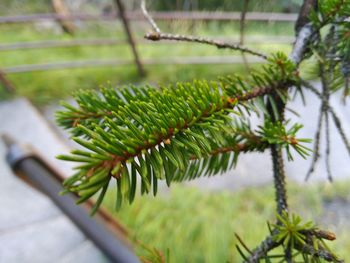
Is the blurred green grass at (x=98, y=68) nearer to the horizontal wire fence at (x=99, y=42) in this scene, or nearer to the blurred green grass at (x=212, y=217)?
the horizontal wire fence at (x=99, y=42)

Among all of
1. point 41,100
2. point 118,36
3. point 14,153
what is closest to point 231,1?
point 41,100

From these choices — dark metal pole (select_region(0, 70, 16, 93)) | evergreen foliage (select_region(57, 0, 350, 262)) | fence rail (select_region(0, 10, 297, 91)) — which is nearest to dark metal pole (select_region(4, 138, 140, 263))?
evergreen foliage (select_region(57, 0, 350, 262))

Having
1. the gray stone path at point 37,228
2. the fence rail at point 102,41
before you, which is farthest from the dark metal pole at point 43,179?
the fence rail at point 102,41

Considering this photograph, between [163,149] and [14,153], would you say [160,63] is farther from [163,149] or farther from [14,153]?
[163,149]

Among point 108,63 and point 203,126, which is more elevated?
point 108,63

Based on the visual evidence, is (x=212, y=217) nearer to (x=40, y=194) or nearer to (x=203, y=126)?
(x=40, y=194)

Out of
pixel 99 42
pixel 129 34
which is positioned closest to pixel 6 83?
pixel 99 42
